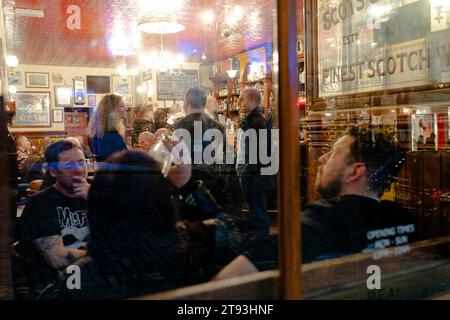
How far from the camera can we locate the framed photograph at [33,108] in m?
9.85

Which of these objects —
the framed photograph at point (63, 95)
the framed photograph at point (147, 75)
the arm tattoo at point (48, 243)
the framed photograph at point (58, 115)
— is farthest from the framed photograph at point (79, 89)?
the arm tattoo at point (48, 243)

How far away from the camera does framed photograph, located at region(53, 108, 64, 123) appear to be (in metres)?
10.1

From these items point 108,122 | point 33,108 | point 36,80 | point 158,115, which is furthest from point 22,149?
point 36,80

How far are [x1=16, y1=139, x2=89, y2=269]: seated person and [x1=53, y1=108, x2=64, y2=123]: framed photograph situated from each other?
8.06m

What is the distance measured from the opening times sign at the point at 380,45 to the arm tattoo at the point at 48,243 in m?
2.19

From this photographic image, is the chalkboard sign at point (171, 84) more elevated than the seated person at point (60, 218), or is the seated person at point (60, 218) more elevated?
the chalkboard sign at point (171, 84)

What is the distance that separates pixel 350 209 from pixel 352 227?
10 cm

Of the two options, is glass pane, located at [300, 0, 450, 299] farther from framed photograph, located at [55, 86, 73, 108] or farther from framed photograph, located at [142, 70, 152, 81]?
framed photograph, located at [55, 86, 73, 108]

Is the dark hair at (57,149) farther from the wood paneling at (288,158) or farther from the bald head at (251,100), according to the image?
the bald head at (251,100)

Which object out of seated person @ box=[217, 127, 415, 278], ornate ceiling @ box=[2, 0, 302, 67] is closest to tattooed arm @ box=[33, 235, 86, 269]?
seated person @ box=[217, 127, 415, 278]
